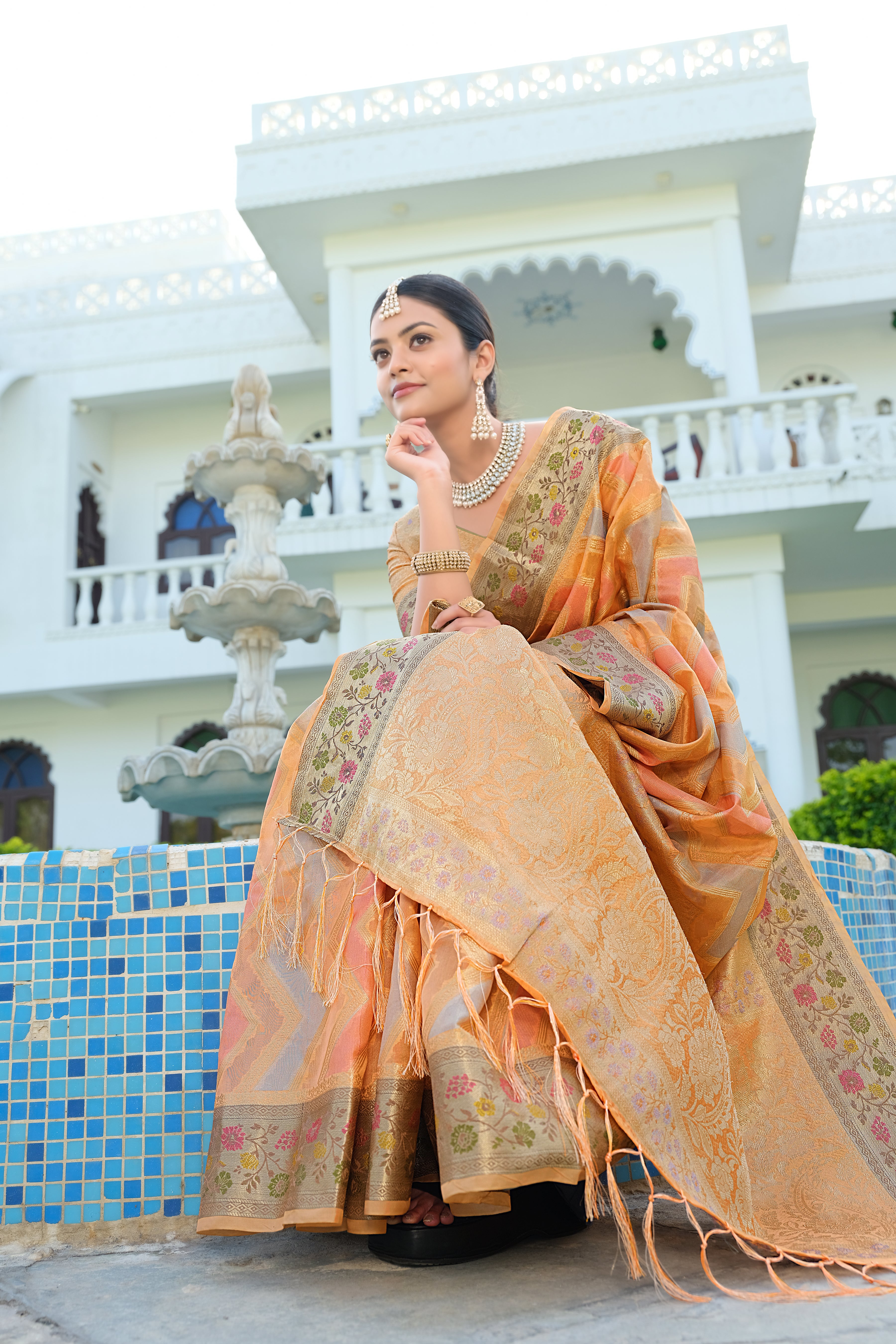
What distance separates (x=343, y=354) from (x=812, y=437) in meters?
2.93

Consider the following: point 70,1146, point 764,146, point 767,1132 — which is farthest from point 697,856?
point 764,146

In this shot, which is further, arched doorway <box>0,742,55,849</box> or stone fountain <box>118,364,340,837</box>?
arched doorway <box>0,742,55,849</box>

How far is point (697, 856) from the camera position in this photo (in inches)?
51.8

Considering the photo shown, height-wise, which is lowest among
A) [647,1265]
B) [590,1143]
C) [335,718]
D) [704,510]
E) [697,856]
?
[647,1265]

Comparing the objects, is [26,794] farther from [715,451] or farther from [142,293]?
[715,451]

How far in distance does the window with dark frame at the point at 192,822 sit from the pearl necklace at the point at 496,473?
264 inches

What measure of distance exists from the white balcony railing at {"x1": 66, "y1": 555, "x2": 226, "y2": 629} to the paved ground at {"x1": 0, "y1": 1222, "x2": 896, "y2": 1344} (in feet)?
22.2

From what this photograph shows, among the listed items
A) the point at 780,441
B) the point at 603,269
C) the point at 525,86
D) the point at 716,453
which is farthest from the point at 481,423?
the point at 525,86

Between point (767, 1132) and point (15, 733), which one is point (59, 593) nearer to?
point (15, 733)

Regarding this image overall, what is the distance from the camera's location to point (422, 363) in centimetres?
160

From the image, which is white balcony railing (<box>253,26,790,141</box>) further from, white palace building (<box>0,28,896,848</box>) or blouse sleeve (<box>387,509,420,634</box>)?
blouse sleeve (<box>387,509,420,634</box>)

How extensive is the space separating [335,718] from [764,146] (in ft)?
20.8

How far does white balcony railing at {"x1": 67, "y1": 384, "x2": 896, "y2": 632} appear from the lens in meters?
6.25

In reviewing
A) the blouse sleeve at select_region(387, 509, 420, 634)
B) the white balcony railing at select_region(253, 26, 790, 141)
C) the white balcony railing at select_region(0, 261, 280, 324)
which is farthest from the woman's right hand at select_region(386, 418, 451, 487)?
the white balcony railing at select_region(0, 261, 280, 324)
